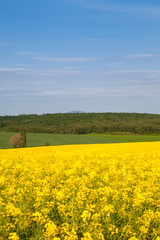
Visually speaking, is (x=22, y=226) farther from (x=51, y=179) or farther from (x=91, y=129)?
(x=91, y=129)

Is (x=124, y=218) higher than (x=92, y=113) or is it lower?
lower

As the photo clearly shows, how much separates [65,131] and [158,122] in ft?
121

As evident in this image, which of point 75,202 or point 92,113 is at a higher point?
point 92,113

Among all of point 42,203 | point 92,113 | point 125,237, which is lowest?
point 125,237

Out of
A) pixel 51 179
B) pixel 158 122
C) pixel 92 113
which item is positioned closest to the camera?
pixel 51 179

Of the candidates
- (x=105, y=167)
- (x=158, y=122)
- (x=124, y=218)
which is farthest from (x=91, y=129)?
(x=124, y=218)

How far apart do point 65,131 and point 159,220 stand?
3179 inches

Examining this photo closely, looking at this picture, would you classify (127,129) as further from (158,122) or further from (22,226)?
(22,226)

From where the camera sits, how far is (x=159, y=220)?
16.0 ft

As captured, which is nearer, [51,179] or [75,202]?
[75,202]

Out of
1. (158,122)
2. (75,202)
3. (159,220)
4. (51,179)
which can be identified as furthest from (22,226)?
(158,122)

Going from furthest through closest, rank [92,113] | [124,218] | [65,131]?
1. [92,113]
2. [65,131]
3. [124,218]

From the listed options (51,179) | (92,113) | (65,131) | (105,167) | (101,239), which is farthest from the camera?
(92,113)

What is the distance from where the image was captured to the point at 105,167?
11641 millimetres
